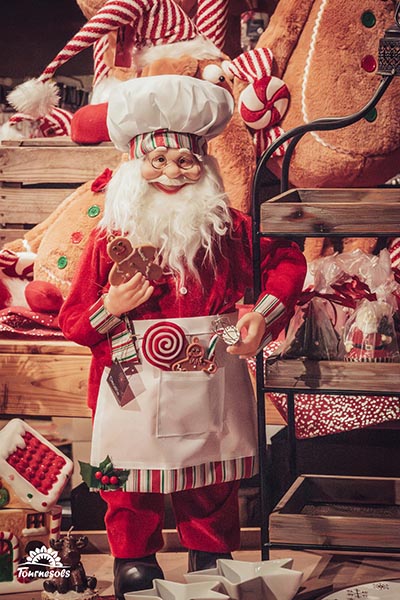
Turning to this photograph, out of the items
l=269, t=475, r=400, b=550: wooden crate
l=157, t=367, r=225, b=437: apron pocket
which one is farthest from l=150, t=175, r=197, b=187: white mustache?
l=269, t=475, r=400, b=550: wooden crate

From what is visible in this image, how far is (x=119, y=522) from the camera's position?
260 cm

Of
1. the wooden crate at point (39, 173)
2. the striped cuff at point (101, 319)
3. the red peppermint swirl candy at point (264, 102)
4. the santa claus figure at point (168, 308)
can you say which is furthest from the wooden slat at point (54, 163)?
the striped cuff at point (101, 319)

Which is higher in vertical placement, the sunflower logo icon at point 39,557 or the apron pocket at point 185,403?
the apron pocket at point 185,403

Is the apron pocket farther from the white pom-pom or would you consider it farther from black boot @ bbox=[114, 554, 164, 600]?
the white pom-pom

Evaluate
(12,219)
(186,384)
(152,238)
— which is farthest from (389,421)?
(12,219)

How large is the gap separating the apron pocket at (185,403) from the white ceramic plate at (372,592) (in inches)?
20.0

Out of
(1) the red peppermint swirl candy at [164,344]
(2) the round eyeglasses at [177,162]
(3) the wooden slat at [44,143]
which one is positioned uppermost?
(3) the wooden slat at [44,143]

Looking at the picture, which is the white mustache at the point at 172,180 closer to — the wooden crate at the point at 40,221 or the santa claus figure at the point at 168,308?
the santa claus figure at the point at 168,308

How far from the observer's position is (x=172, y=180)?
251cm

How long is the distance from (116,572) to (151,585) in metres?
0.09

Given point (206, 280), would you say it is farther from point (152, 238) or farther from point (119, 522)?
point (119, 522)

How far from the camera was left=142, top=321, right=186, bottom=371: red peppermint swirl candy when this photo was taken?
2482 millimetres

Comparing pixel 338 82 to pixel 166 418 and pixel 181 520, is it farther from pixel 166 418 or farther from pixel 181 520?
pixel 181 520

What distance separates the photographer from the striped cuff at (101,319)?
8.18 feet
